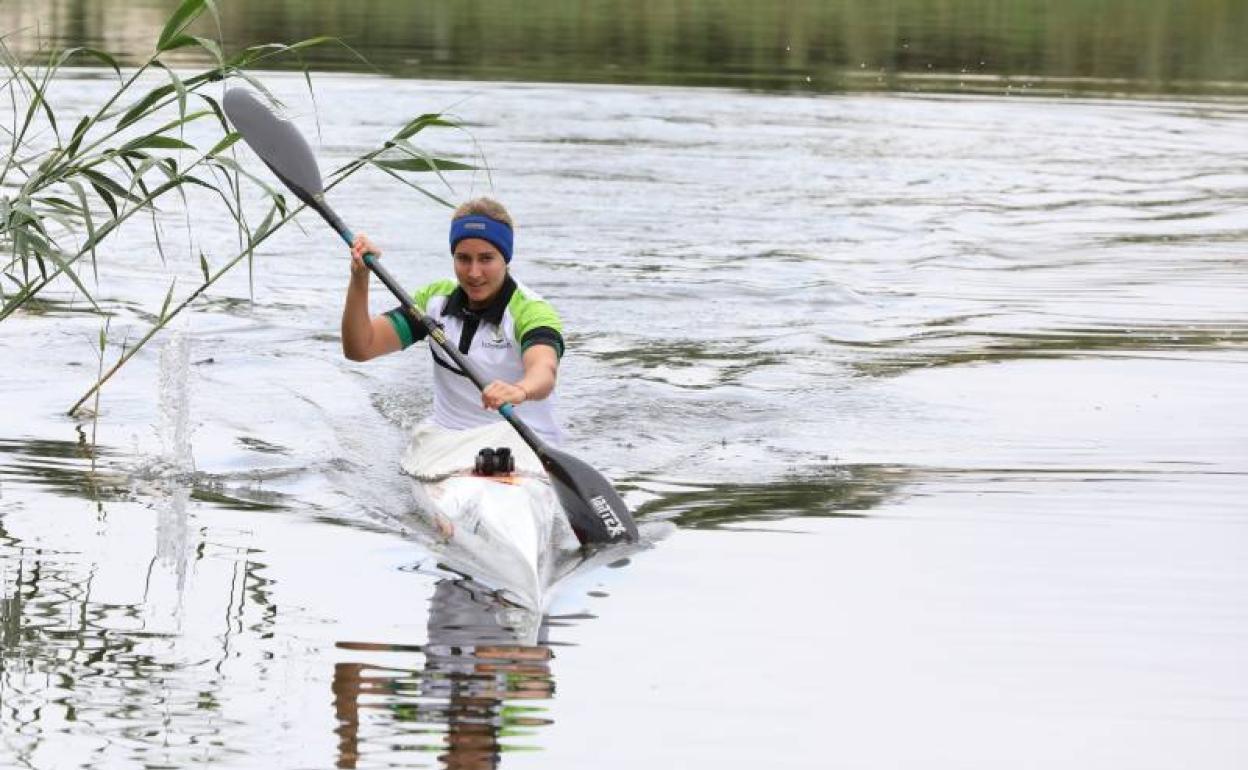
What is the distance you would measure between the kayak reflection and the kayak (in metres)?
0.34

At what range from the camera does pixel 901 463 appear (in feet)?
29.6

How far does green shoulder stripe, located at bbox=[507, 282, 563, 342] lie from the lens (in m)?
8.08

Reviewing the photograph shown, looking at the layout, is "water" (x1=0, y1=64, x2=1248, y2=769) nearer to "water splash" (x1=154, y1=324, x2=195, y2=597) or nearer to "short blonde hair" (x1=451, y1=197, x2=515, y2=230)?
"water splash" (x1=154, y1=324, x2=195, y2=597)

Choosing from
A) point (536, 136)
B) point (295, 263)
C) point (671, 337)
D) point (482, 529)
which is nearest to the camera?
point (482, 529)

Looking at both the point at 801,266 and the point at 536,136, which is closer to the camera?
the point at 801,266

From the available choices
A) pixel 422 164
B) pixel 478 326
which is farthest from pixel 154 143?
pixel 478 326

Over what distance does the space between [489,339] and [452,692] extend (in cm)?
280

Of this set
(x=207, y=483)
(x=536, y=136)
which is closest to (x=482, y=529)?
(x=207, y=483)

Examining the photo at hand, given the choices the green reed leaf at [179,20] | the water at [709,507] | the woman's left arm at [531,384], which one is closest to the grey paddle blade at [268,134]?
the green reed leaf at [179,20]

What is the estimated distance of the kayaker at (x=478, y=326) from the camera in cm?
788

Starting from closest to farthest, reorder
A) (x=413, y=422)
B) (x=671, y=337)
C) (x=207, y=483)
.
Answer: (x=207, y=483), (x=413, y=422), (x=671, y=337)

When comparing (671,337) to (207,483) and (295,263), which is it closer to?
(295,263)

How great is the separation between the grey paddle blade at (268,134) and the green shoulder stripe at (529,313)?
893mm

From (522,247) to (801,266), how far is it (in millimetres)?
1940
